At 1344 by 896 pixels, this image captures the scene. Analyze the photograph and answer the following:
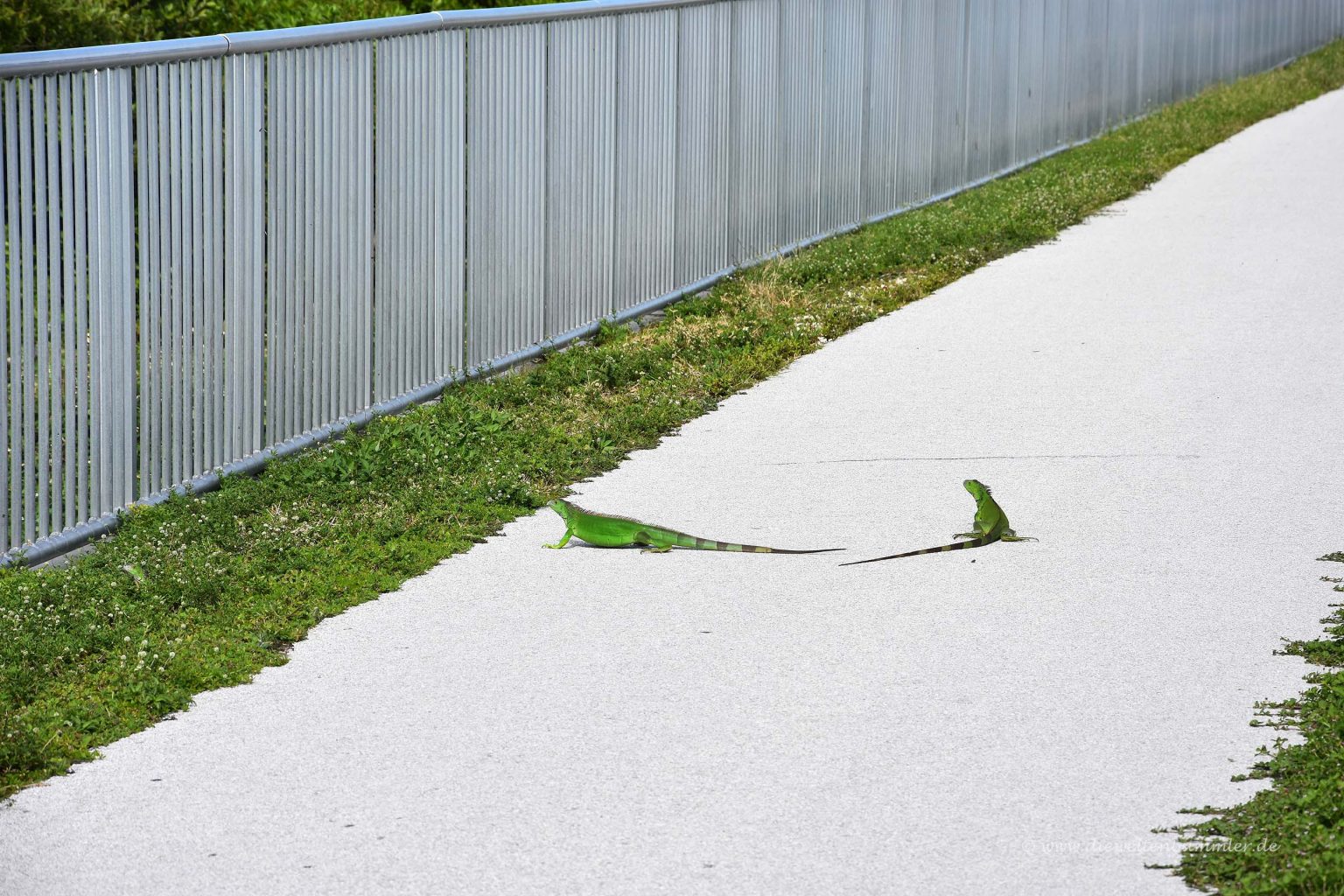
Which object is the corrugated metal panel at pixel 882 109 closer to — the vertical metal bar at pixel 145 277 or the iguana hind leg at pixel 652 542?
the iguana hind leg at pixel 652 542

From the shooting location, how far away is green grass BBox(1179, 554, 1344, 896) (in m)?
3.90

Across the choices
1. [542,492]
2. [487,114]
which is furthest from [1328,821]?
[487,114]

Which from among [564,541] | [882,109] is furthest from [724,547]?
[882,109]

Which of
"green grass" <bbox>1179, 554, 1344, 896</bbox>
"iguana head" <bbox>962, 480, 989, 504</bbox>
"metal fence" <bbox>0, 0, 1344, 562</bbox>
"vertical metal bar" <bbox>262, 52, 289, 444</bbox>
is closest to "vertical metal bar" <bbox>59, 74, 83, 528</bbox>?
"metal fence" <bbox>0, 0, 1344, 562</bbox>

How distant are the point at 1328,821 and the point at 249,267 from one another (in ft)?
14.7

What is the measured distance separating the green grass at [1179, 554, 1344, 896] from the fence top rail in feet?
13.6

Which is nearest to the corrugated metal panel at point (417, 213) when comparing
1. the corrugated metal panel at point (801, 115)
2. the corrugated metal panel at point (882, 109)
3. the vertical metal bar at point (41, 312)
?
the vertical metal bar at point (41, 312)

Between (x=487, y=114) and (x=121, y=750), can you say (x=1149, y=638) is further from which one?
(x=487, y=114)

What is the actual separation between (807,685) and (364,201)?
3.46 metres

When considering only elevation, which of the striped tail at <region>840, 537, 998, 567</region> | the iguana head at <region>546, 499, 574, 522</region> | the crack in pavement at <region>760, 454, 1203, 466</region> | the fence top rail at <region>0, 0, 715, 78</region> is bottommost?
A: the striped tail at <region>840, 537, 998, 567</region>

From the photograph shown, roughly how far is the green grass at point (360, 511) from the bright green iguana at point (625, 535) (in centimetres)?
38

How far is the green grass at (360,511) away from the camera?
520cm

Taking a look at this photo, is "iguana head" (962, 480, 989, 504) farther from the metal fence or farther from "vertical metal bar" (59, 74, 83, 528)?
"vertical metal bar" (59, 74, 83, 528)

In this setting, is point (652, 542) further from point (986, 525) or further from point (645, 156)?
point (645, 156)
